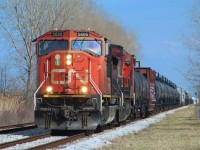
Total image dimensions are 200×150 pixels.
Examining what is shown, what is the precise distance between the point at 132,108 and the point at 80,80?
9.60m

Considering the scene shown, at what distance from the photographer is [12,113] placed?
26.5 meters

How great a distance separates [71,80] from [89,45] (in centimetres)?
156

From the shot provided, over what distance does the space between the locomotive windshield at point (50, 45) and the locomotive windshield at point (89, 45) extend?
15.3 inches

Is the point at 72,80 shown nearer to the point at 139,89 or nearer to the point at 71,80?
the point at 71,80

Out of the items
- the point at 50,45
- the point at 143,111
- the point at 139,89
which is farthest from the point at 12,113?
the point at 50,45

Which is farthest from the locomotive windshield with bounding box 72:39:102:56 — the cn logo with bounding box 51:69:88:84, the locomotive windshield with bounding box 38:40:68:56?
the cn logo with bounding box 51:69:88:84

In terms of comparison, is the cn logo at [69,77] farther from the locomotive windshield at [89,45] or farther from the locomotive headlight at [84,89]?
the locomotive windshield at [89,45]

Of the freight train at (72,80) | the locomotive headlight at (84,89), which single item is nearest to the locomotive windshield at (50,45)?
the freight train at (72,80)

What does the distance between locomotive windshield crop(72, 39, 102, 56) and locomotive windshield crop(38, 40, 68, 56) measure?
1.27 feet

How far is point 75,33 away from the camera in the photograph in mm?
16359

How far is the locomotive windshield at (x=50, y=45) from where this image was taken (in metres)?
16.3

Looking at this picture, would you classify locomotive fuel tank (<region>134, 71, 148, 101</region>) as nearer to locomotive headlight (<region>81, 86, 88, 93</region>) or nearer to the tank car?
the tank car

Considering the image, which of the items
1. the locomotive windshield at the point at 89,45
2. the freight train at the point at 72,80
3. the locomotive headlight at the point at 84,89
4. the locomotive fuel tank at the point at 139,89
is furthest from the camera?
the locomotive fuel tank at the point at 139,89

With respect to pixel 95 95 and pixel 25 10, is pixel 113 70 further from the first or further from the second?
pixel 25 10
